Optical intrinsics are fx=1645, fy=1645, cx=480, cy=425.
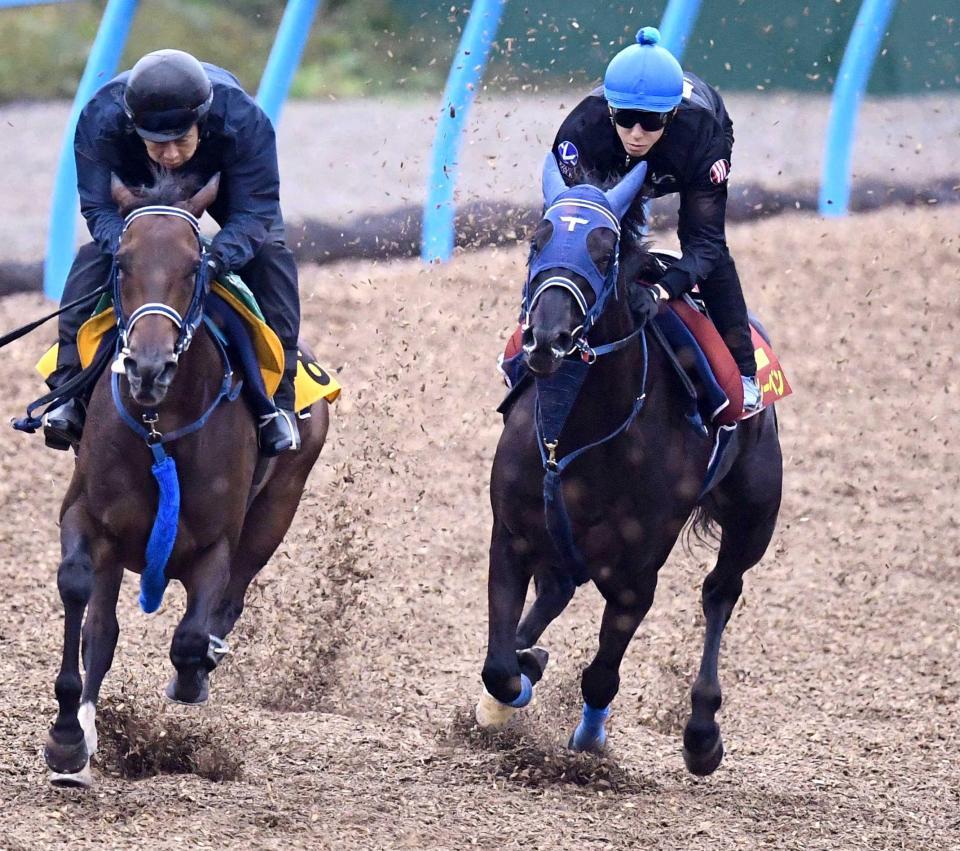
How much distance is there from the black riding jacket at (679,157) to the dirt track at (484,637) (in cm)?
197

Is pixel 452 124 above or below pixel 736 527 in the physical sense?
above

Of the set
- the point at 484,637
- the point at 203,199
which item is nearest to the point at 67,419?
the point at 203,199

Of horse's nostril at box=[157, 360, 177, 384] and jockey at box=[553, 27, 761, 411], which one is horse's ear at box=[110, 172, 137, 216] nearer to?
horse's nostril at box=[157, 360, 177, 384]

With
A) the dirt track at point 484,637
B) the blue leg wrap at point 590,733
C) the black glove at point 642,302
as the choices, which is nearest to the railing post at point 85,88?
the dirt track at point 484,637

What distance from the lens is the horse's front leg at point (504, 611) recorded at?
18.8 ft

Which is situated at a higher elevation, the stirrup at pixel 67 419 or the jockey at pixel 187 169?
the jockey at pixel 187 169

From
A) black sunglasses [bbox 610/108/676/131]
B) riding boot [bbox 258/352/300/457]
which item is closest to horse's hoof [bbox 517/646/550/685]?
riding boot [bbox 258/352/300/457]

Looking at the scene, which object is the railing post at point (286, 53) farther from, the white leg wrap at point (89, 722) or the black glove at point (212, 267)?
the white leg wrap at point (89, 722)

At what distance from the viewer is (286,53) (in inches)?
419

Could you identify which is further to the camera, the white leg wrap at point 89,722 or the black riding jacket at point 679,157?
the black riding jacket at point 679,157

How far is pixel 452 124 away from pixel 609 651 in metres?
5.59

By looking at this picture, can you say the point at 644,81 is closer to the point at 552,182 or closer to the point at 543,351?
the point at 552,182

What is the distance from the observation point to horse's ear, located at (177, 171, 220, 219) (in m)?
5.12

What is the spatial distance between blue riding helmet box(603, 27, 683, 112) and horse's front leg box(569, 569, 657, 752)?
1.63 m
